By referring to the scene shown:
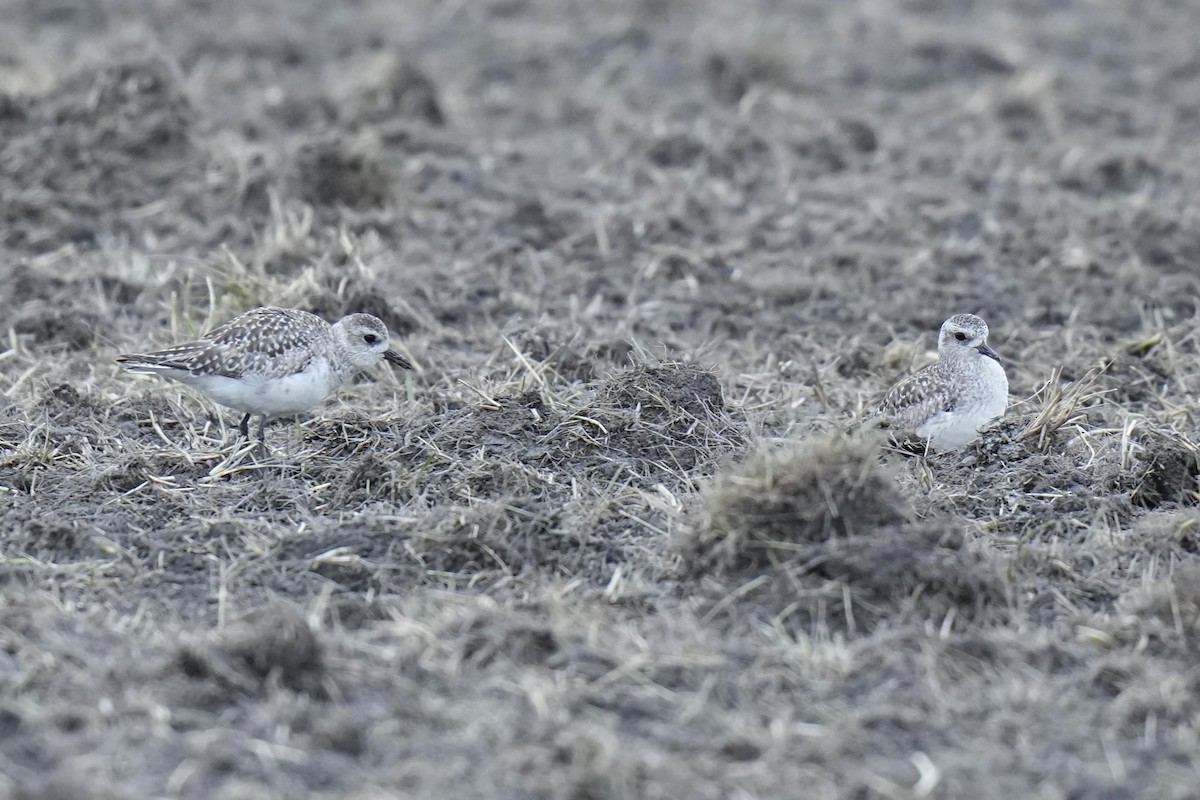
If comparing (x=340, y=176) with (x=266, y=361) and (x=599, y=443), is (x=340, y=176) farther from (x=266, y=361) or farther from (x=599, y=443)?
(x=599, y=443)

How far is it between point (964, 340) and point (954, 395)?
0.57 meters

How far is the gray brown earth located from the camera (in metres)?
6.19

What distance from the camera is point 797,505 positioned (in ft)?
24.4

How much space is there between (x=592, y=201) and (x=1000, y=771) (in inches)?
343

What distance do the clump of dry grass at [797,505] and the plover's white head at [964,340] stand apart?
2183mm

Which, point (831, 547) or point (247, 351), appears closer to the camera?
point (831, 547)

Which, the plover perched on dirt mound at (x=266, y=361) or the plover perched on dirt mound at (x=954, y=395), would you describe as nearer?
the plover perched on dirt mound at (x=266, y=361)

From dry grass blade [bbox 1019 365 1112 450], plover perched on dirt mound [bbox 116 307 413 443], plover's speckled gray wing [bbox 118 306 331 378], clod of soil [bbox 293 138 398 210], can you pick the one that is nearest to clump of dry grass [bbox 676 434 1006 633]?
dry grass blade [bbox 1019 365 1112 450]

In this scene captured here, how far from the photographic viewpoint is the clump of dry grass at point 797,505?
24.4 feet

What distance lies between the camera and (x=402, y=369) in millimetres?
10406

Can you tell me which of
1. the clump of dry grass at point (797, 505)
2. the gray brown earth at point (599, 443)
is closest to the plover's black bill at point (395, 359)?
the gray brown earth at point (599, 443)

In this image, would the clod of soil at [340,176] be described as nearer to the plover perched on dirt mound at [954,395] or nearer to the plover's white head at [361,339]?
the plover's white head at [361,339]

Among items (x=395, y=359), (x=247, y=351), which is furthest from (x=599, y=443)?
(x=247, y=351)

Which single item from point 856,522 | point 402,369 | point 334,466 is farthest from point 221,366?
point 856,522
